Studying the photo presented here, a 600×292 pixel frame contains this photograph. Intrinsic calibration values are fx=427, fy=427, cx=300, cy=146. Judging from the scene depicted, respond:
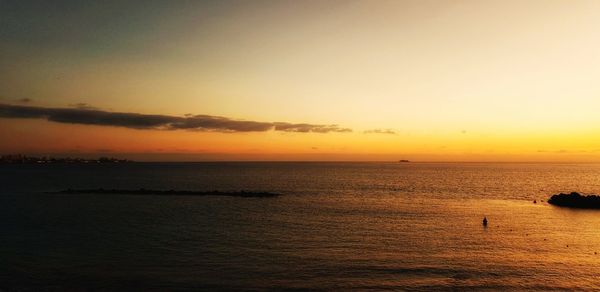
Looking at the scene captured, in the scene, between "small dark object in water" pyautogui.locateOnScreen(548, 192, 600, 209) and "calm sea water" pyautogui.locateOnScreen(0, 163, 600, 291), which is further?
"small dark object in water" pyautogui.locateOnScreen(548, 192, 600, 209)

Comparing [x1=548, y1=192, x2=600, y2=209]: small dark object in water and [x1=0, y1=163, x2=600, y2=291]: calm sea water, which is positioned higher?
[x1=548, y1=192, x2=600, y2=209]: small dark object in water

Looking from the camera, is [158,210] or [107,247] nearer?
[107,247]

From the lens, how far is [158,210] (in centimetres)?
7462

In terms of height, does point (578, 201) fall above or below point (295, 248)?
above

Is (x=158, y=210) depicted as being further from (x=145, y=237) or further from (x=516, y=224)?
(x=516, y=224)

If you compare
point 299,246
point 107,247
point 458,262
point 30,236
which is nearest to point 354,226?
point 299,246

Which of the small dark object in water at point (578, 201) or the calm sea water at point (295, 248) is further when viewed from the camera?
the small dark object in water at point (578, 201)

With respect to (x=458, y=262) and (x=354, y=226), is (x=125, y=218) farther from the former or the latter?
(x=458, y=262)

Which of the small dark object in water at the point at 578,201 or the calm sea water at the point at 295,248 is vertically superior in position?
the small dark object in water at the point at 578,201

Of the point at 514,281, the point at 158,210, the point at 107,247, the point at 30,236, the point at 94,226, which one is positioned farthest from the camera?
the point at 158,210

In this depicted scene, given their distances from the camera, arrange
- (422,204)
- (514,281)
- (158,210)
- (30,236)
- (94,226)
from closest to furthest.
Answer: (514,281) < (30,236) < (94,226) < (158,210) < (422,204)

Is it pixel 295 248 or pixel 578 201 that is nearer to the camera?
pixel 295 248

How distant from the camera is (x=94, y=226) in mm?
56562

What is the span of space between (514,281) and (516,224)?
104ft
